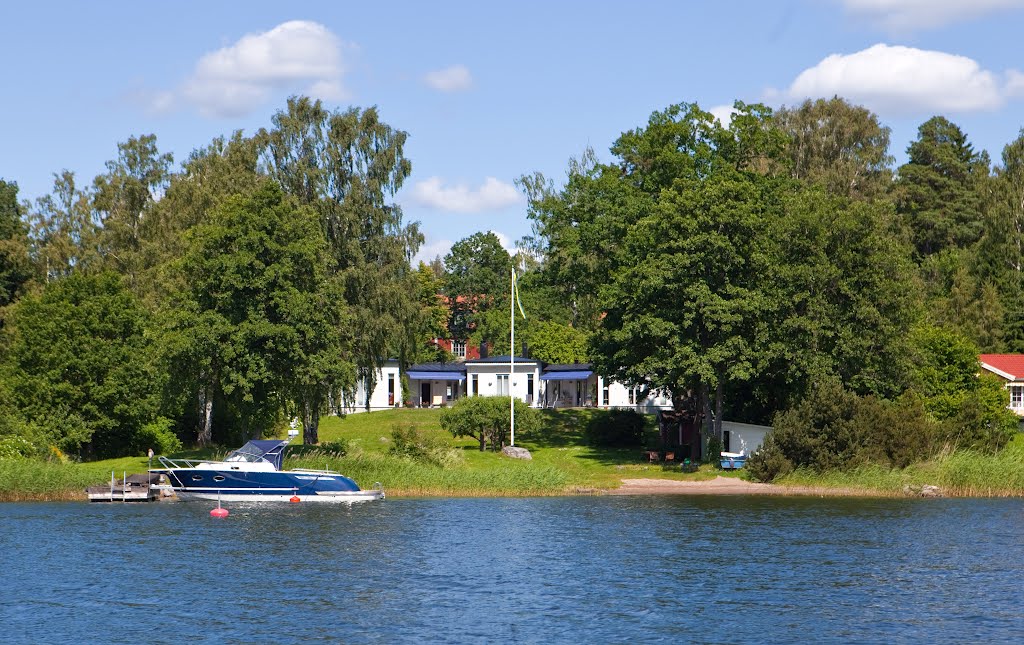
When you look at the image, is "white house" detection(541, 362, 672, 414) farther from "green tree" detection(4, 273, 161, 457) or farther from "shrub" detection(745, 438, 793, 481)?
"green tree" detection(4, 273, 161, 457)

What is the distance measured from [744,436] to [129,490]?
3696 centimetres

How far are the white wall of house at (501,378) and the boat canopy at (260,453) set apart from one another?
4889cm

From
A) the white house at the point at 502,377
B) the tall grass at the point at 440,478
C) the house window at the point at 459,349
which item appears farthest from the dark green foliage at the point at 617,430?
the house window at the point at 459,349

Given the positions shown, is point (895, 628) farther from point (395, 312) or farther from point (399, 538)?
point (395, 312)

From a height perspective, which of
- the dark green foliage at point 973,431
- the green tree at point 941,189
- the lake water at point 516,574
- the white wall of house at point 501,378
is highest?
the green tree at point 941,189

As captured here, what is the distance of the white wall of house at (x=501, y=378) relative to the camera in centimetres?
10888

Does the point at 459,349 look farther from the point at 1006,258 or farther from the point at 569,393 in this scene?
the point at 1006,258

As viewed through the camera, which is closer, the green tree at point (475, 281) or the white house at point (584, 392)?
the white house at point (584, 392)

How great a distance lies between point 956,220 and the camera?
121688mm

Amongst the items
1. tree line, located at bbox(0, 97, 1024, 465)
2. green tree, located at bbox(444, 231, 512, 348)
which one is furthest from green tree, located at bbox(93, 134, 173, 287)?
green tree, located at bbox(444, 231, 512, 348)

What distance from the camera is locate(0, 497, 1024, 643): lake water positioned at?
30.0 metres

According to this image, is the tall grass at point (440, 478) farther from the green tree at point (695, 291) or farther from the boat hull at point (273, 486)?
the green tree at point (695, 291)

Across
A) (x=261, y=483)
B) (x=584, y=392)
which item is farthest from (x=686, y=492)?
(x=584, y=392)

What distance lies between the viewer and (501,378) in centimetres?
10975
